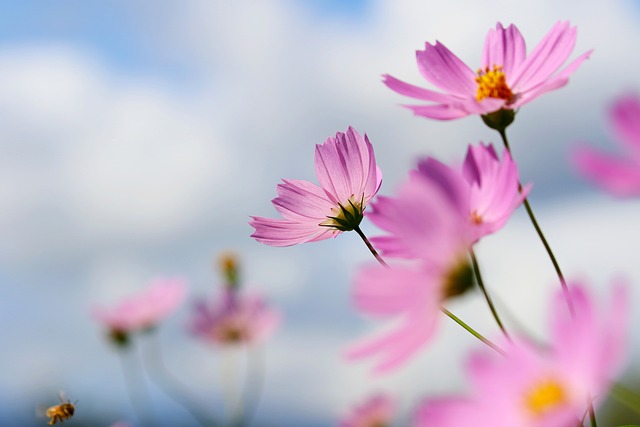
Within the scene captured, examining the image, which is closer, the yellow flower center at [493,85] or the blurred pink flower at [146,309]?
the yellow flower center at [493,85]

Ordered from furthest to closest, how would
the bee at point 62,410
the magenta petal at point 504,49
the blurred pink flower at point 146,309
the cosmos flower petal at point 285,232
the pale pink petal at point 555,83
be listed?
1. the blurred pink flower at point 146,309
2. the bee at point 62,410
3. the magenta petal at point 504,49
4. the cosmos flower petal at point 285,232
5. the pale pink petal at point 555,83

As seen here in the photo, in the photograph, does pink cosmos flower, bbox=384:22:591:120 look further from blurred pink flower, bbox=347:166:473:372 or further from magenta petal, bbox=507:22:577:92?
blurred pink flower, bbox=347:166:473:372

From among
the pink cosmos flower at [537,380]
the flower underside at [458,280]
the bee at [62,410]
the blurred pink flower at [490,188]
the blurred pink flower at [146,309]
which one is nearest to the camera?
the pink cosmos flower at [537,380]

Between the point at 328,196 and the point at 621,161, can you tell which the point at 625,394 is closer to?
the point at 621,161

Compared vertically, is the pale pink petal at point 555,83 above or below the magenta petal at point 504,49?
below

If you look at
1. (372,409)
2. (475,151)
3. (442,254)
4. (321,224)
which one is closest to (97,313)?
(372,409)

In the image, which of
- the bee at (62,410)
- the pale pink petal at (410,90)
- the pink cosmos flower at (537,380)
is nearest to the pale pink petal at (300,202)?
the pale pink petal at (410,90)

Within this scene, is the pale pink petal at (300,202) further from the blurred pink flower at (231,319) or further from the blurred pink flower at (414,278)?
the blurred pink flower at (231,319)

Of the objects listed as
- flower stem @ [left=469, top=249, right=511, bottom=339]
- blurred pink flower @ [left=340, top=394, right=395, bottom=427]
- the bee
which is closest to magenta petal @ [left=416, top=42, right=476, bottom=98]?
flower stem @ [left=469, top=249, right=511, bottom=339]
